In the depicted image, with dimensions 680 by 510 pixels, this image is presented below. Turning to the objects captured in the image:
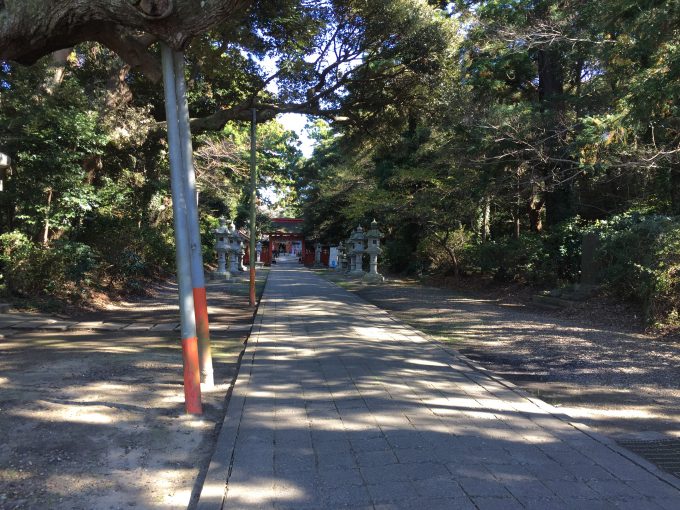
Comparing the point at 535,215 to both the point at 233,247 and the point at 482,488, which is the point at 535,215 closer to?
the point at 233,247

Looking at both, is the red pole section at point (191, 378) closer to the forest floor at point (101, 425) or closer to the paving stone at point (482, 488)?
the forest floor at point (101, 425)

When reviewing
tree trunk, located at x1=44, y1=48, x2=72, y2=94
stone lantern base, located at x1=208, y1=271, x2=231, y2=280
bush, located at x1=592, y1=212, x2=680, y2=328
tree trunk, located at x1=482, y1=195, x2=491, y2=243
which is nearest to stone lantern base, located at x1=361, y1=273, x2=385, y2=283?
tree trunk, located at x1=482, y1=195, x2=491, y2=243

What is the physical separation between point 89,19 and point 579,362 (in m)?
7.03

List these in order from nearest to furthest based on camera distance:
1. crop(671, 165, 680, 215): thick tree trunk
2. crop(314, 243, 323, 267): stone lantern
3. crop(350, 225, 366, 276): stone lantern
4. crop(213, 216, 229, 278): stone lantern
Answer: crop(671, 165, 680, 215): thick tree trunk, crop(213, 216, 229, 278): stone lantern, crop(350, 225, 366, 276): stone lantern, crop(314, 243, 323, 267): stone lantern

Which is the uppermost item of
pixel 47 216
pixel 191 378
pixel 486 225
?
pixel 486 225

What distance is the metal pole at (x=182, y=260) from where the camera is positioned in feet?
15.3

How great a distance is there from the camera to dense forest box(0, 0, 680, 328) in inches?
422

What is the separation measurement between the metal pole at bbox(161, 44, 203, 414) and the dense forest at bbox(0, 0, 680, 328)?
4.55 meters

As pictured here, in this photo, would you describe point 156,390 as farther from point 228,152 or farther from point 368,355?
point 228,152

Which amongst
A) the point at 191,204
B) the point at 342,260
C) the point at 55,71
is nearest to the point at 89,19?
the point at 191,204

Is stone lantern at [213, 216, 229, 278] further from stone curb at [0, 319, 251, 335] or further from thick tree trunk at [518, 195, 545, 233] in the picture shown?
thick tree trunk at [518, 195, 545, 233]

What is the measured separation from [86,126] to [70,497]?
10.0m

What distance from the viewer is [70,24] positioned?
176 inches

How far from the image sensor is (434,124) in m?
16.6
